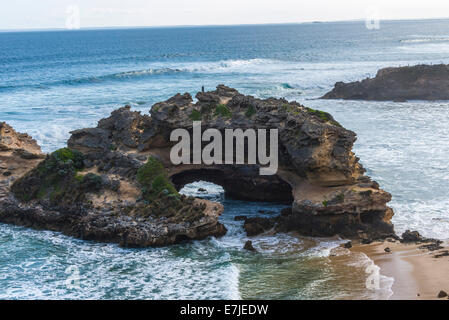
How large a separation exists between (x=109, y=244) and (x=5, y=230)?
483 cm

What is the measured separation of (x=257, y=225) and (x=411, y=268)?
6086 millimetres

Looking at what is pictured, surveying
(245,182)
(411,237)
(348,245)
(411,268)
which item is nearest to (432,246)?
(411,237)

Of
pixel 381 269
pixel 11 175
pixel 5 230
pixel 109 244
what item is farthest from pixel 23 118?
pixel 381 269

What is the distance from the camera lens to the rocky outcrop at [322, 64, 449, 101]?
5584 cm

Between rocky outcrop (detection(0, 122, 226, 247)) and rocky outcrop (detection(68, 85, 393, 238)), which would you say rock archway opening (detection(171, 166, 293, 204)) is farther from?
rocky outcrop (detection(0, 122, 226, 247))

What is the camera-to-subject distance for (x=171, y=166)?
25.0 metres

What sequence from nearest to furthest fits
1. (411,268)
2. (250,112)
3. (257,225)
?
(411,268) → (257,225) → (250,112)

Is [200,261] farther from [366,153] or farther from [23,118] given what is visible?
[23,118]

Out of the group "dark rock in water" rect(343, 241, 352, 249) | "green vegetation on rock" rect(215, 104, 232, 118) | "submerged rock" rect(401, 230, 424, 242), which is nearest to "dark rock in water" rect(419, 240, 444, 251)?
"submerged rock" rect(401, 230, 424, 242)

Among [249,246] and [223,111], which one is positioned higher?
[223,111]

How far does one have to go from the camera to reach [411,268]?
18.8 metres

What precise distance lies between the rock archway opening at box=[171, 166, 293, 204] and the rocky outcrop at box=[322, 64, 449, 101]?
109 feet

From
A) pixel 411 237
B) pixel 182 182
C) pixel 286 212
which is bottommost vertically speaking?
pixel 411 237

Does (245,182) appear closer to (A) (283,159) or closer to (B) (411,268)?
(A) (283,159)
